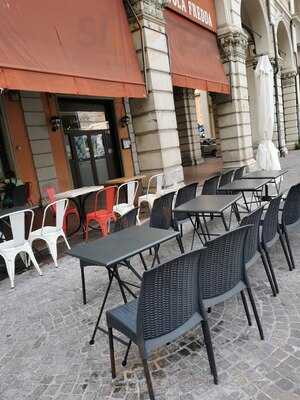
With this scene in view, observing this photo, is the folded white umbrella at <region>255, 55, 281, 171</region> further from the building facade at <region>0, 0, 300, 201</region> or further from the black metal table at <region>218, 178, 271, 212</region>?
the black metal table at <region>218, 178, 271, 212</region>

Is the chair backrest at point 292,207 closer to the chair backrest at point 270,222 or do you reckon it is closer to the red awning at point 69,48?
the chair backrest at point 270,222

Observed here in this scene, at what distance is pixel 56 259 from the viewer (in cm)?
495

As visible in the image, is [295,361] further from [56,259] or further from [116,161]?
[116,161]

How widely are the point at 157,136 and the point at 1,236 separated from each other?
3953mm

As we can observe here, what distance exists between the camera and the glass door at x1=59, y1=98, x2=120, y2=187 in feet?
35.6

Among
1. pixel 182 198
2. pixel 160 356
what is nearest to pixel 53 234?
pixel 182 198

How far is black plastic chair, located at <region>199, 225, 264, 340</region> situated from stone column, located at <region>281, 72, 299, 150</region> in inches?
765

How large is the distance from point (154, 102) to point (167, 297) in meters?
6.08

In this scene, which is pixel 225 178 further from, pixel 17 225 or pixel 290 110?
pixel 290 110

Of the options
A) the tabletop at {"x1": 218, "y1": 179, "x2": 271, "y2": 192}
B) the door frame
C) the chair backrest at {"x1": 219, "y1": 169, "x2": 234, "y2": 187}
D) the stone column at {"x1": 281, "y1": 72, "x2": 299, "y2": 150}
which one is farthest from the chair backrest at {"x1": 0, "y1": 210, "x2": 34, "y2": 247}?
the stone column at {"x1": 281, "y1": 72, "x2": 299, "y2": 150}

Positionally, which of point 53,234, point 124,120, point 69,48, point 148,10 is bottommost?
point 53,234

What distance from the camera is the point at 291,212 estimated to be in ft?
13.5

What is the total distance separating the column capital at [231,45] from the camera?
1091 cm

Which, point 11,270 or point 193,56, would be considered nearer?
point 11,270
